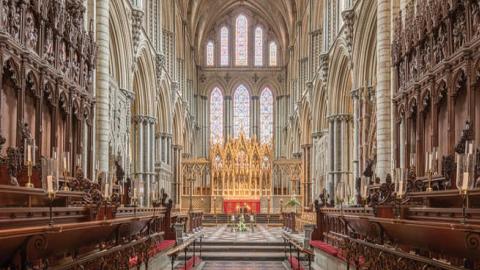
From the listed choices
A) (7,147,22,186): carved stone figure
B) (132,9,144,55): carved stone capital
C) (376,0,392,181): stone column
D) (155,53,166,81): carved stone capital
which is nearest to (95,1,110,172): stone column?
(132,9,144,55): carved stone capital

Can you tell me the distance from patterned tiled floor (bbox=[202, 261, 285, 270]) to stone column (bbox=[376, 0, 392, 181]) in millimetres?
3944

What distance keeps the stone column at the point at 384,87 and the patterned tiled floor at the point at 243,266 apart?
3.94 meters

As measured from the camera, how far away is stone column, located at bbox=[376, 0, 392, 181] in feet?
59.3

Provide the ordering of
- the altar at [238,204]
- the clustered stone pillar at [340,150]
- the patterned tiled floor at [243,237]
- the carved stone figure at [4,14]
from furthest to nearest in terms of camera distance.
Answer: the altar at [238,204]
the clustered stone pillar at [340,150]
the patterned tiled floor at [243,237]
the carved stone figure at [4,14]

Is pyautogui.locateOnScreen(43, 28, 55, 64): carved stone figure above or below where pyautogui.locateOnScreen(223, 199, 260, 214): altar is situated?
above

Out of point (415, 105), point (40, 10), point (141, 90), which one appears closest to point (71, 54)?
point (40, 10)

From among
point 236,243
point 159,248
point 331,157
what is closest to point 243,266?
point 159,248

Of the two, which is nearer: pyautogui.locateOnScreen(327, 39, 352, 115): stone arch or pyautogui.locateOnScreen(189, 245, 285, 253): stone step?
pyautogui.locateOnScreen(189, 245, 285, 253): stone step

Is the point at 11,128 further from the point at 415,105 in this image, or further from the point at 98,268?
the point at 415,105

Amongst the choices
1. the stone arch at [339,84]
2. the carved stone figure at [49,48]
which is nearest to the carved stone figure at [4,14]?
the carved stone figure at [49,48]

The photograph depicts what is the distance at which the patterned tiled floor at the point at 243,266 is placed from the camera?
16.5 metres

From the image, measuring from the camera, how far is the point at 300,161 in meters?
40.5

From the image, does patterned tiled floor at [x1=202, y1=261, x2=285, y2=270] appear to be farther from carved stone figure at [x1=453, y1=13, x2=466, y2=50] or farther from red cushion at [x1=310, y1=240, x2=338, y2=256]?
carved stone figure at [x1=453, y1=13, x2=466, y2=50]

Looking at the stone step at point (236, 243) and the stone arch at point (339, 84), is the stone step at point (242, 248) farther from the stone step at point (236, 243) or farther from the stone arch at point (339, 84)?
the stone arch at point (339, 84)
